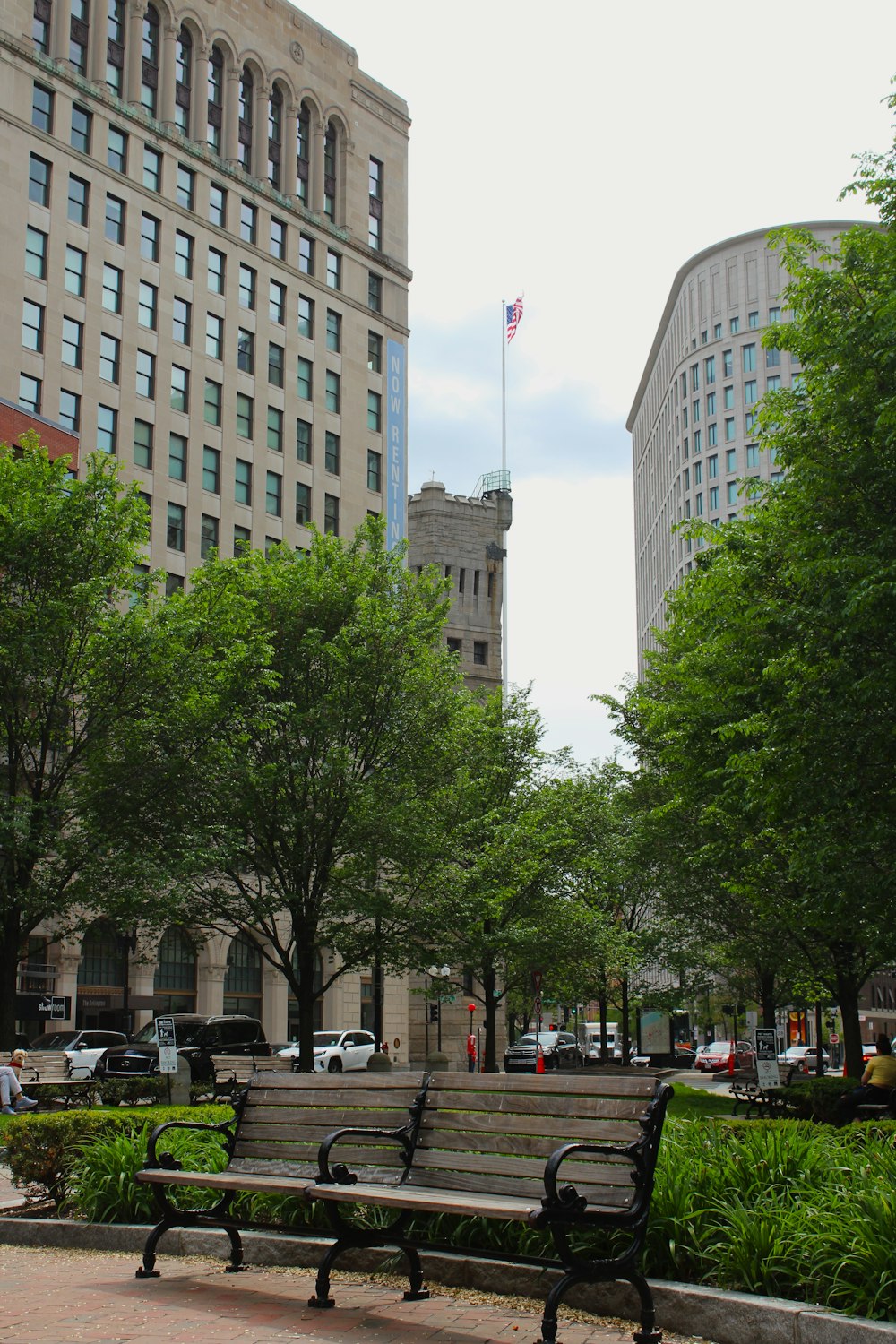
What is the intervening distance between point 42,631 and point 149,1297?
Answer: 788 inches

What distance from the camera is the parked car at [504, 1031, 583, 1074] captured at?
4972 cm

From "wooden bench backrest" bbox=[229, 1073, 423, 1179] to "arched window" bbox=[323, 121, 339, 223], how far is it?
235 feet

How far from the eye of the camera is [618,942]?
42062mm

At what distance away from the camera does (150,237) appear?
63.9 metres

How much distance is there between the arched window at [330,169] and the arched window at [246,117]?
17.2 ft

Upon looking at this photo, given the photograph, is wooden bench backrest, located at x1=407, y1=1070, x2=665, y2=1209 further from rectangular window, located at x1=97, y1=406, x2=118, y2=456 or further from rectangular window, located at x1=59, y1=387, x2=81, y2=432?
rectangular window, located at x1=97, y1=406, x2=118, y2=456

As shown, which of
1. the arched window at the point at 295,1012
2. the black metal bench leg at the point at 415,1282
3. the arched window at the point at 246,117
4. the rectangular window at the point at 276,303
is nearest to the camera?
the black metal bench leg at the point at 415,1282

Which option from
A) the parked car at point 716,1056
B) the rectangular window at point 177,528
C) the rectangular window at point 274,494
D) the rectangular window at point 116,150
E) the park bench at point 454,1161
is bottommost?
the parked car at point 716,1056

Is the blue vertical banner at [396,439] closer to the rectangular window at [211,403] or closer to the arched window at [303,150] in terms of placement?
the arched window at [303,150]

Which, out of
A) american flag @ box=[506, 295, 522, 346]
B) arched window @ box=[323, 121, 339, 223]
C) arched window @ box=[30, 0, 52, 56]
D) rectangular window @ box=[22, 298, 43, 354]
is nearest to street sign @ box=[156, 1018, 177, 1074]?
rectangular window @ box=[22, 298, 43, 354]

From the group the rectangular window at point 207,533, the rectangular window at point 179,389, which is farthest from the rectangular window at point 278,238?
the rectangular window at point 207,533

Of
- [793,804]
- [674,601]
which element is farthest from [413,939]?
[793,804]

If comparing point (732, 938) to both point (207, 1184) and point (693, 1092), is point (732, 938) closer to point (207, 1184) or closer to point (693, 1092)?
point (693, 1092)

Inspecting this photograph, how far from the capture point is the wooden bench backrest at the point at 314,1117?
7.82 meters
